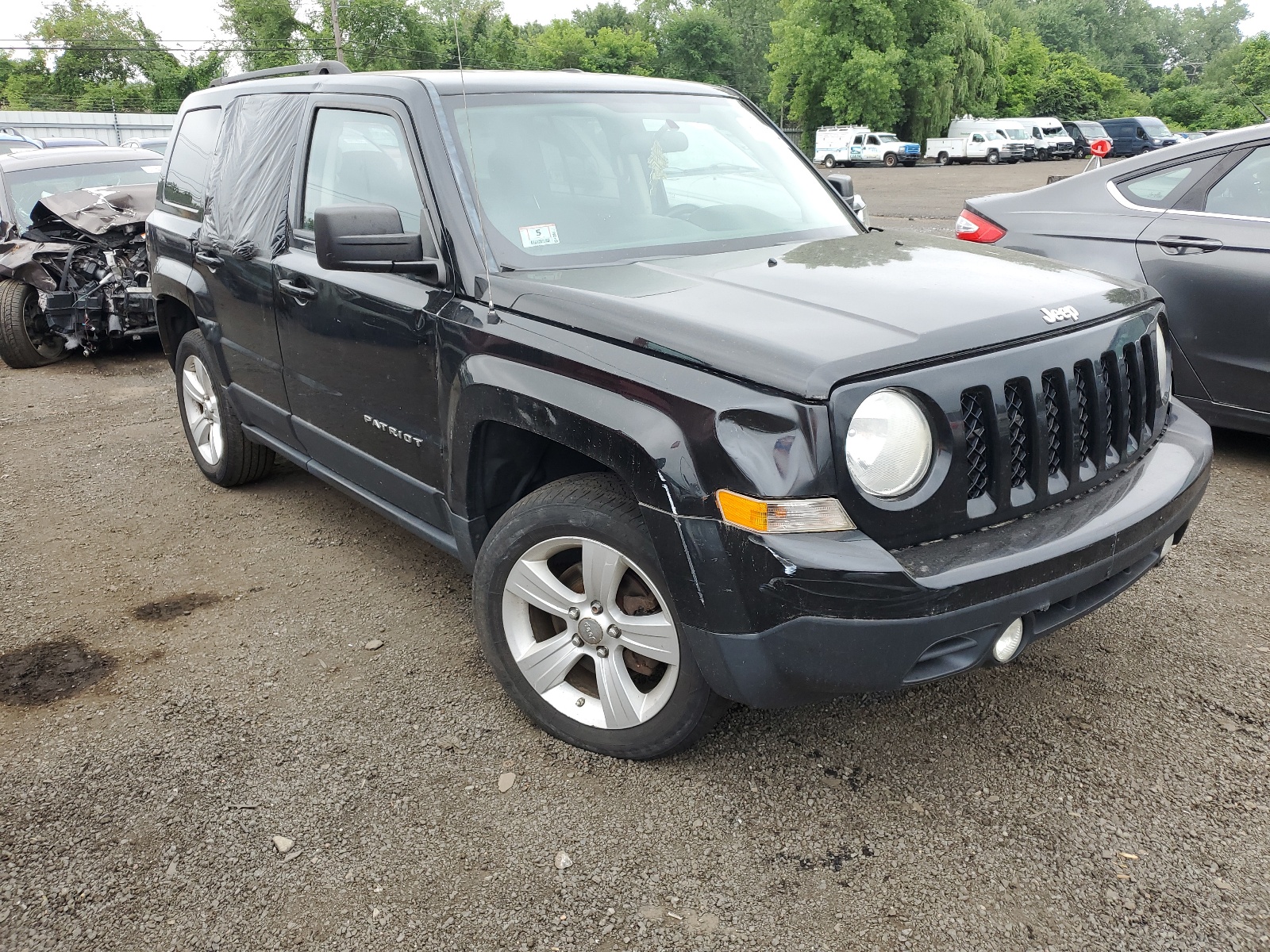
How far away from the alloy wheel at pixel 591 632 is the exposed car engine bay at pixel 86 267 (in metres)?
6.56

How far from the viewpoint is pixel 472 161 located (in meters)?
3.13

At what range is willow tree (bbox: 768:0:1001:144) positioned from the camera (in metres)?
56.3

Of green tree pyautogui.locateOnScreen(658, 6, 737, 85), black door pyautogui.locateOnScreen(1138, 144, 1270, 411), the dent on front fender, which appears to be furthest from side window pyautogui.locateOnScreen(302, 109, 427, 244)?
green tree pyautogui.locateOnScreen(658, 6, 737, 85)

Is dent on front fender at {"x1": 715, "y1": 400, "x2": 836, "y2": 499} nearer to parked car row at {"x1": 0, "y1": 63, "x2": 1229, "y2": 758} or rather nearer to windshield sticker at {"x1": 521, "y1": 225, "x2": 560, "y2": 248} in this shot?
parked car row at {"x1": 0, "y1": 63, "x2": 1229, "y2": 758}

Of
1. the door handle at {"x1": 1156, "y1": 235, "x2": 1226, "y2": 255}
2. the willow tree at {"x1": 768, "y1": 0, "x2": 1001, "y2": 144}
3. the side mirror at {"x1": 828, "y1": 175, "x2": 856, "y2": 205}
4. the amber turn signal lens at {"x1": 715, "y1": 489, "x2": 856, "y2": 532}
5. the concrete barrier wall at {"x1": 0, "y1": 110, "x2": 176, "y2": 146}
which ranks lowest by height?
the amber turn signal lens at {"x1": 715, "y1": 489, "x2": 856, "y2": 532}

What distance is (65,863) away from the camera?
2535mm

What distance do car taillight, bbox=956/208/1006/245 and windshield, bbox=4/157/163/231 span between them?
7.17 meters

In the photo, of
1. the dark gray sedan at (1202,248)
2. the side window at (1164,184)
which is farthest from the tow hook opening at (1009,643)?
the side window at (1164,184)

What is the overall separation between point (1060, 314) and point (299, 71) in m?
→ 3.34

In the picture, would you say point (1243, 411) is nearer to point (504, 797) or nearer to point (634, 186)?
point (634, 186)

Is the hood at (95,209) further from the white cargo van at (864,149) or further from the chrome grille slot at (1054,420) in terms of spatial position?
the white cargo van at (864,149)

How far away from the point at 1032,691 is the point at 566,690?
1.45 m

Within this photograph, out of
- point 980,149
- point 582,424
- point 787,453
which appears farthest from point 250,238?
point 980,149

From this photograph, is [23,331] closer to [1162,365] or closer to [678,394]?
[678,394]
